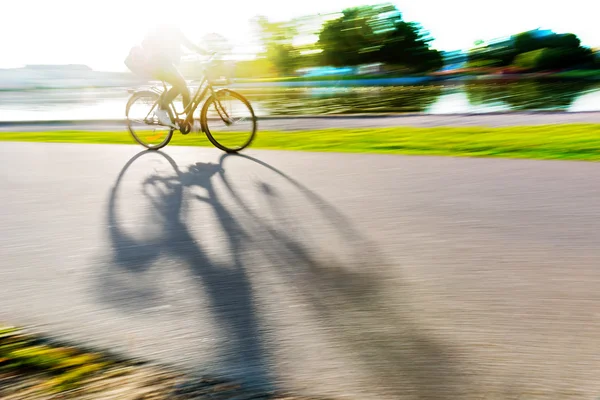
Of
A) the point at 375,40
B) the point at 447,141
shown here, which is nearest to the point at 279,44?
the point at 375,40

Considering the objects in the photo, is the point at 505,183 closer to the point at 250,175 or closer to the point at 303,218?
the point at 303,218

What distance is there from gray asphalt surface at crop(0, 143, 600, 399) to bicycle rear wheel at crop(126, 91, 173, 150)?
198 centimetres

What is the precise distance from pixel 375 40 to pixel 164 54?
52.4 m

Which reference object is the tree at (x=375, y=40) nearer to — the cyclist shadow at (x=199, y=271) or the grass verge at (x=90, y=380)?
the cyclist shadow at (x=199, y=271)

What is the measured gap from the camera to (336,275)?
13.5ft

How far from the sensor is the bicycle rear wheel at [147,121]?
9148 mm

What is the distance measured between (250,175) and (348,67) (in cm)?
5546

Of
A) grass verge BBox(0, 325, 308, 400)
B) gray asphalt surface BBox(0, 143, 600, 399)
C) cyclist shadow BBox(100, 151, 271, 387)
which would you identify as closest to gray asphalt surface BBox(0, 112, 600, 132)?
gray asphalt surface BBox(0, 143, 600, 399)

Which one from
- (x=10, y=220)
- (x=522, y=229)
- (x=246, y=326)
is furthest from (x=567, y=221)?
(x=10, y=220)

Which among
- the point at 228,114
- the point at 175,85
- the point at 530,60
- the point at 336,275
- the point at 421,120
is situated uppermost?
the point at 175,85

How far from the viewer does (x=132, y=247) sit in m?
4.91

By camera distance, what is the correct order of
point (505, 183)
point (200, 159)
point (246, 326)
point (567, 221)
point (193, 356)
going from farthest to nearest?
1. point (200, 159)
2. point (505, 183)
3. point (567, 221)
4. point (246, 326)
5. point (193, 356)

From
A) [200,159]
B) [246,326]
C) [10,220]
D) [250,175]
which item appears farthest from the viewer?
[200,159]

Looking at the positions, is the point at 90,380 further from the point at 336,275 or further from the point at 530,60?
the point at 530,60
